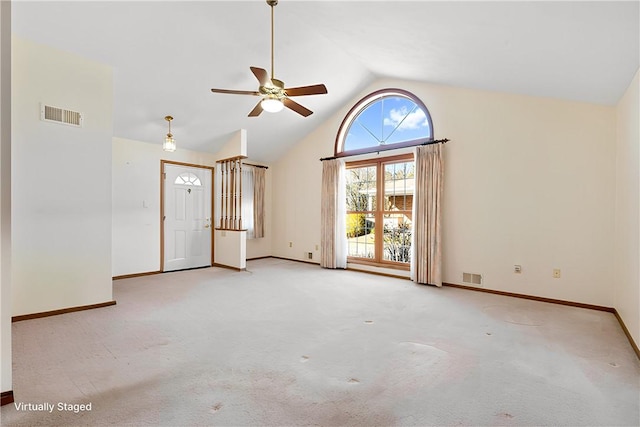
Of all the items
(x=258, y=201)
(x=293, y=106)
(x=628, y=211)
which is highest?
(x=293, y=106)

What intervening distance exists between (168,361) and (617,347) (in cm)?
376

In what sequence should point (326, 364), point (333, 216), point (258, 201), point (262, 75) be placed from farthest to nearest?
1. point (258, 201)
2. point (333, 216)
3. point (262, 75)
4. point (326, 364)

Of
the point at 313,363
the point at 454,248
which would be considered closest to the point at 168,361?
the point at 313,363

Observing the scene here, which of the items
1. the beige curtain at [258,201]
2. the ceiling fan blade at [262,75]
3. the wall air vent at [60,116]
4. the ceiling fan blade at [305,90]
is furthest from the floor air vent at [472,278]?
the wall air vent at [60,116]

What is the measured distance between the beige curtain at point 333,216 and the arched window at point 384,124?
40 cm

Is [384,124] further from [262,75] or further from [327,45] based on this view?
[262,75]

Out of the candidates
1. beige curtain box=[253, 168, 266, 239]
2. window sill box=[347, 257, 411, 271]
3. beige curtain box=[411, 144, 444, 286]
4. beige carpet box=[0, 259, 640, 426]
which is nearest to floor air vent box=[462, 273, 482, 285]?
beige curtain box=[411, 144, 444, 286]

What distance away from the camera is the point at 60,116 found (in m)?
3.54

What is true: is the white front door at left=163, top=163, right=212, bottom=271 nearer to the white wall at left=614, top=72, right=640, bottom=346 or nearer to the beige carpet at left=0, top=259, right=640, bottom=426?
the beige carpet at left=0, top=259, right=640, bottom=426

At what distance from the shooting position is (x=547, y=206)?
13.4 feet

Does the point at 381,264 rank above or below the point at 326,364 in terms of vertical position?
above

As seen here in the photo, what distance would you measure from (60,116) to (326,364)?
155 inches

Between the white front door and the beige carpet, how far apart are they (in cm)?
226

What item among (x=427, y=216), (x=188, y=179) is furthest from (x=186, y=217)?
(x=427, y=216)
